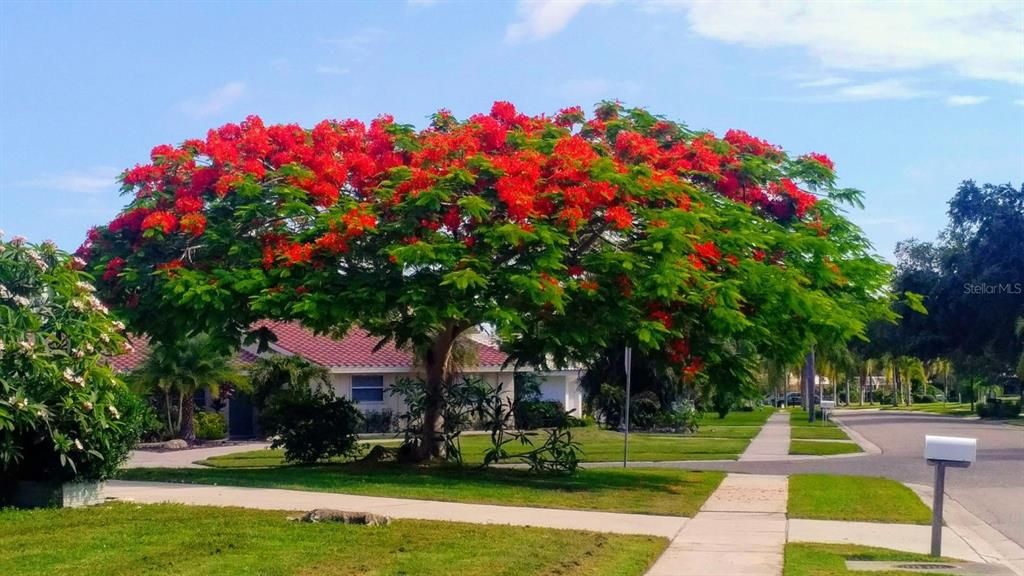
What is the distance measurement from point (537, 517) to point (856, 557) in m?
3.96

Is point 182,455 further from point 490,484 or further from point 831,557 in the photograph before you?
point 831,557

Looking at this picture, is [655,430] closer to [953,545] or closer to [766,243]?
[766,243]

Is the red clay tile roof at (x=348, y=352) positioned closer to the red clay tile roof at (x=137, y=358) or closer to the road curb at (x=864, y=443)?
the red clay tile roof at (x=137, y=358)

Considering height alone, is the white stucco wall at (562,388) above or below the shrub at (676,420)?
above

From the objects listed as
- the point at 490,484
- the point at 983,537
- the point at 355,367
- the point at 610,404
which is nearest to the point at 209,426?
the point at 355,367

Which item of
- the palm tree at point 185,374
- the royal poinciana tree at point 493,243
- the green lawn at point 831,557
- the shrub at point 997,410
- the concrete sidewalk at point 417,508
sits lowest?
the shrub at point 997,410

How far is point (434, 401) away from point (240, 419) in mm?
21124

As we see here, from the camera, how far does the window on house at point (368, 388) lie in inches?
1694

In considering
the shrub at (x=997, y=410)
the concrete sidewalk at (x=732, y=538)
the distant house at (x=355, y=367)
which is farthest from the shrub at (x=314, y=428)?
the shrub at (x=997, y=410)

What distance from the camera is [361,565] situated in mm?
10203

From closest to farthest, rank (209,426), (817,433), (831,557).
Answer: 1. (831,557)
2. (209,426)
3. (817,433)

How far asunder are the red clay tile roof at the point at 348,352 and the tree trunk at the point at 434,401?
19230mm

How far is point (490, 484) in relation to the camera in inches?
722

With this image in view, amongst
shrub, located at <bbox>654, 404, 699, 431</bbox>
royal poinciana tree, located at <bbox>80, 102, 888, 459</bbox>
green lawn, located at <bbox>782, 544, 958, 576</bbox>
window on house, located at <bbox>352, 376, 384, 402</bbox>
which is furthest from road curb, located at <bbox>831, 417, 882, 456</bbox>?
green lawn, located at <bbox>782, 544, 958, 576</bbox>
